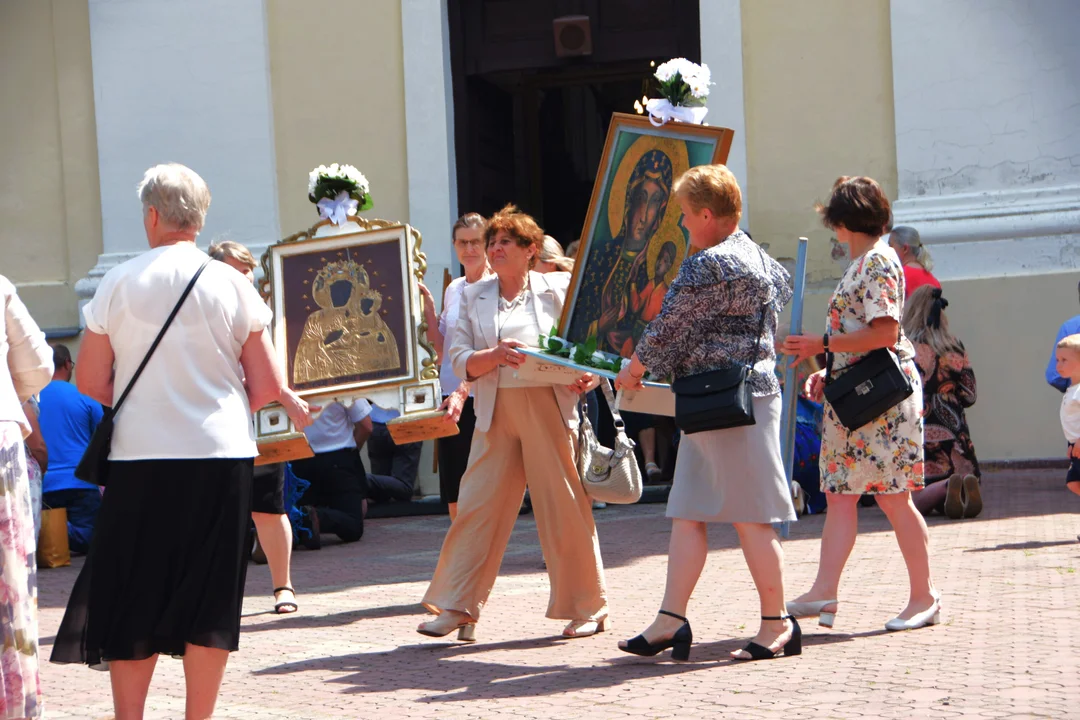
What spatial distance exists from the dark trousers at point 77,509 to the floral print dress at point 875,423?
19.3 feet

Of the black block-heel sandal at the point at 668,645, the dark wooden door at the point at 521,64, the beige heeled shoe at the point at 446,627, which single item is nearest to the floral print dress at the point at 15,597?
the beige heeled shoe at the point at 446,627

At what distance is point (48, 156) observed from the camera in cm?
1300

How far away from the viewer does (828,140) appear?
443 inches

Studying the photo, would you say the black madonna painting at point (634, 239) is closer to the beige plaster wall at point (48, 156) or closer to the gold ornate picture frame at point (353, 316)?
the gold ornate picture frame at point (353, 316)

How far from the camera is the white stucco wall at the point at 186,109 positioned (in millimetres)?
12414

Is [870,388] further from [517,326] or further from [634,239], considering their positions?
[517,326]

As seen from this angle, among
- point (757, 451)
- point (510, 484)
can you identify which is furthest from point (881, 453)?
point (510, 484)

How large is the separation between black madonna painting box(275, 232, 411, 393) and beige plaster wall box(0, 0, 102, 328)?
6.35 metres

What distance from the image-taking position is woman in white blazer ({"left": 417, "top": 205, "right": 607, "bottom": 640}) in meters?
5.88

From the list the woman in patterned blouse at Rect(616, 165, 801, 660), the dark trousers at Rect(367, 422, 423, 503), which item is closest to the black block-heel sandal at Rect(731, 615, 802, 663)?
the woman in patterned blouse at Rect(616, 165, 801, 660)

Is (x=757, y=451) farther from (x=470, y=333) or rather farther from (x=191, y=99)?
(x=191, y=99)

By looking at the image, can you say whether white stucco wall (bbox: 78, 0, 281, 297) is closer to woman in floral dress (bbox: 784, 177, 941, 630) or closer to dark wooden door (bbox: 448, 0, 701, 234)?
dark wooden door (bbox: 448, 0, 701, 234)

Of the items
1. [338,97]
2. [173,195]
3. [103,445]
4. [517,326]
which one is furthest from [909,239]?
[103,445]

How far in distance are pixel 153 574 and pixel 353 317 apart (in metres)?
2.89
